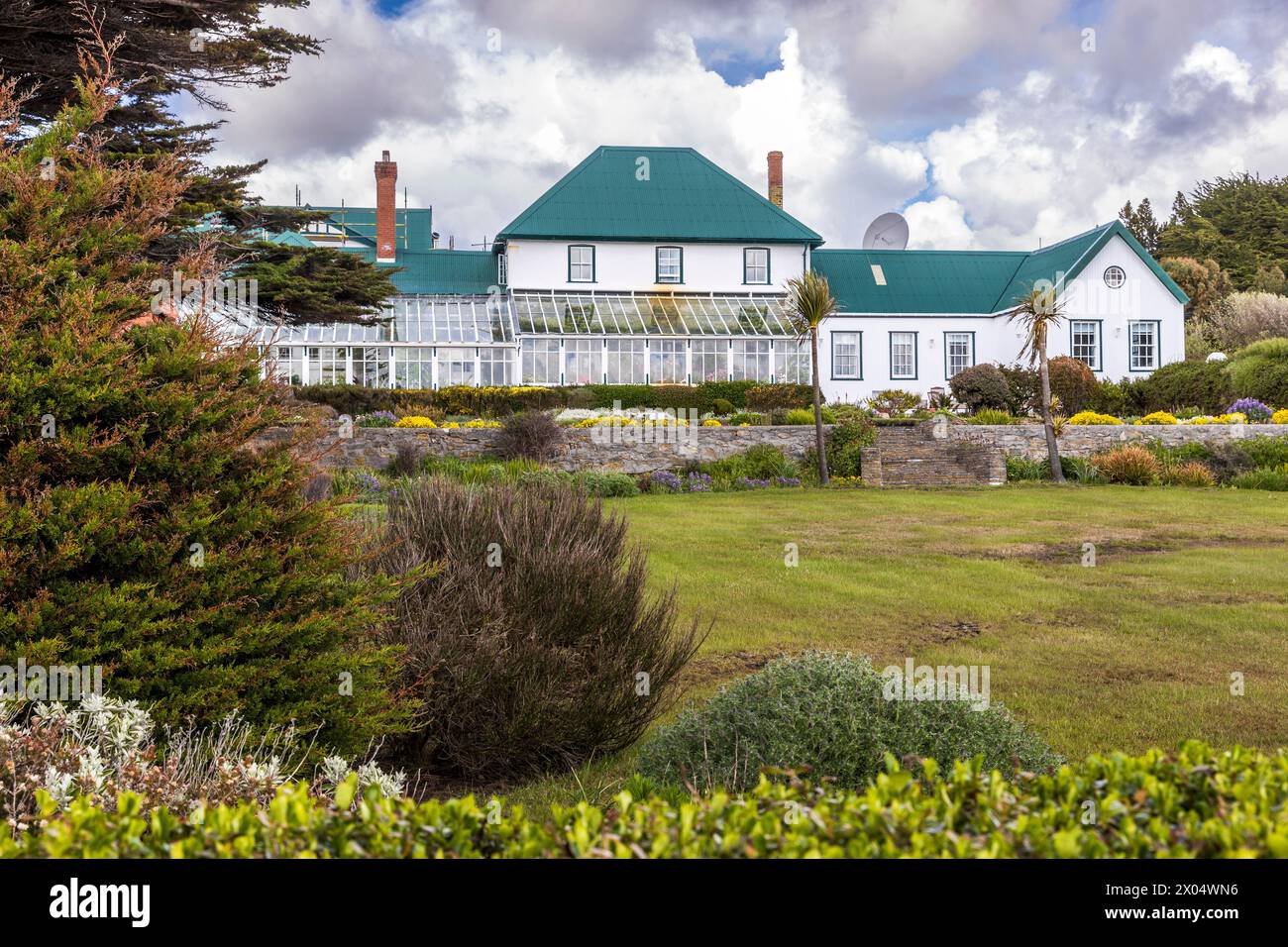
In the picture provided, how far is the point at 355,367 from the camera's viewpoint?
33125mm

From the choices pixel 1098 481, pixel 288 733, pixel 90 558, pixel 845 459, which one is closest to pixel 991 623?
pixel 288 733

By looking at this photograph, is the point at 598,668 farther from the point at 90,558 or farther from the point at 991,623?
the point at 991,623

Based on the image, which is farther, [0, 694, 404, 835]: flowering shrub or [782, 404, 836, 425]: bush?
[782, 404, 836, 425]: bush

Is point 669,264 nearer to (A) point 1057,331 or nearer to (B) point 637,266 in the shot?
(B) point 637,266

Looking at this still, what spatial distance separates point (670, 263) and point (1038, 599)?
2974 cm

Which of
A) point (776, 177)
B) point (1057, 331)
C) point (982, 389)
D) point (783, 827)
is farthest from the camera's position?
point (776, 177)

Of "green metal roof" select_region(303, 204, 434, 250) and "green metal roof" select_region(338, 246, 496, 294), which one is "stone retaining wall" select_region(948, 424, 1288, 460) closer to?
"green metal roof" select_region(338, 246, 496, 294)

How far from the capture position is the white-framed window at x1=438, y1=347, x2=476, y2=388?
33156 millimetres

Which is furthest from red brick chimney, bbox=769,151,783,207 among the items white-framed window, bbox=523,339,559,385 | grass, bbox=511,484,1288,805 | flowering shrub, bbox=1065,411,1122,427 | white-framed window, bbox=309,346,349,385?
grass, bbox=511,484,1288,805

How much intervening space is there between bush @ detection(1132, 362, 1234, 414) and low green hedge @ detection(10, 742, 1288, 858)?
29322 mm

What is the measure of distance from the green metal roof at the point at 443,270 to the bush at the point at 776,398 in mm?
13000

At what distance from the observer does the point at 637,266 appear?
1447 inches

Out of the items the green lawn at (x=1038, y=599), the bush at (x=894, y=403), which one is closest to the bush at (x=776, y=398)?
the bush at (x=894, y=403)

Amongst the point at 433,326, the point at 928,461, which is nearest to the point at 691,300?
the point at 433,326
